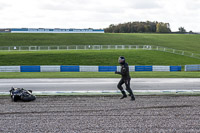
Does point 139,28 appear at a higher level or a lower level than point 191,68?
higher

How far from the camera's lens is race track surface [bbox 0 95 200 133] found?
8422mm

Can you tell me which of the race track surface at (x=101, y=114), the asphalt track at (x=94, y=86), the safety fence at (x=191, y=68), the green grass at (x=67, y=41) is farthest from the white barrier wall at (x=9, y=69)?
the green grass at (x=67, y=41)

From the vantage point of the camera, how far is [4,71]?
1156 inches

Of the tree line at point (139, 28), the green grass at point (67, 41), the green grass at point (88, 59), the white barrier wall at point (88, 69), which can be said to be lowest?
the white barrier wall at point (88, 69)

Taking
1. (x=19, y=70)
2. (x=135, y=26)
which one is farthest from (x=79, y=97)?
(x=135, y=26)

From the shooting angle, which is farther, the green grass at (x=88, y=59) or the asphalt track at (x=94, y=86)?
the green grass at (x=88, y=59)

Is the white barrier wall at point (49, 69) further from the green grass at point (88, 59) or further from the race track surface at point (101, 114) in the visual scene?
the race track surface at point (101, 114)

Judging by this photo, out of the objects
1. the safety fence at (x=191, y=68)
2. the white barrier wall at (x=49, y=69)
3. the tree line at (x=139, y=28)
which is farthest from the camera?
the tree line at (x=139, y=28)

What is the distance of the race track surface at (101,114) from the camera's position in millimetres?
8422

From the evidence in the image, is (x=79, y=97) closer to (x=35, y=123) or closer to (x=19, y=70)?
(x=35, y=123)

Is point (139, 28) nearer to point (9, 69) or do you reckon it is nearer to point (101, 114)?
point (9, 69)

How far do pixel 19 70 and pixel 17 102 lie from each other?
1770 cm

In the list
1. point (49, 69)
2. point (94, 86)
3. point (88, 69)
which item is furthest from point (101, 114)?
point (49, 69)

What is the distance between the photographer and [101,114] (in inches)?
395
